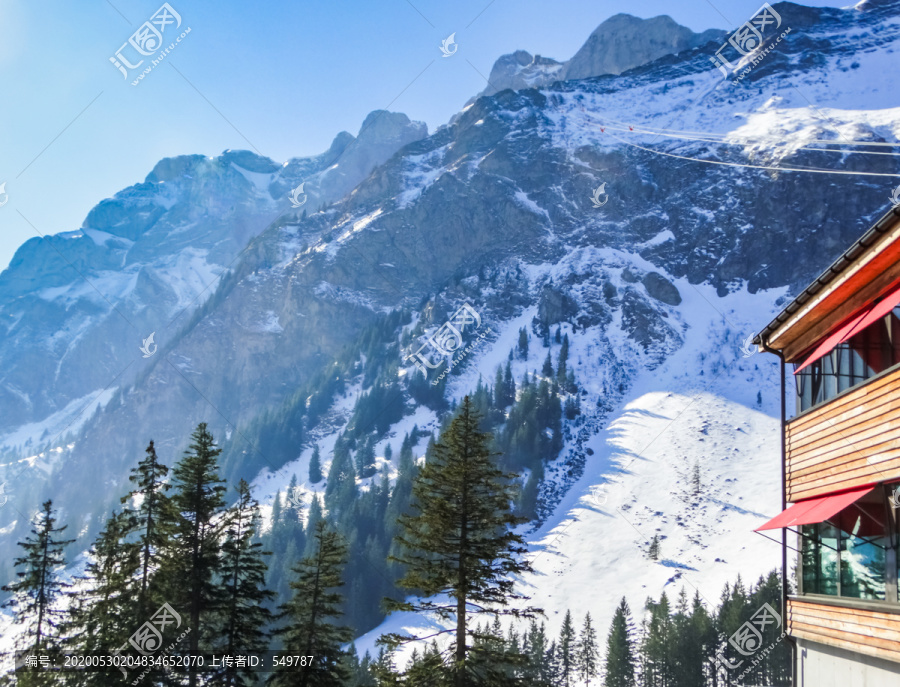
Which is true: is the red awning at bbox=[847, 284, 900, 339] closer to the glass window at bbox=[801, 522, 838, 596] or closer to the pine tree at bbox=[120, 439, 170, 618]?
the glass window at bbox=[801, 522, 838, 596]

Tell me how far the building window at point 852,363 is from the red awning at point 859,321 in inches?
10.4

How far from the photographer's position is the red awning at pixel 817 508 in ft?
38.3

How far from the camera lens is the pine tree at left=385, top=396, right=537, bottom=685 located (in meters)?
16.9

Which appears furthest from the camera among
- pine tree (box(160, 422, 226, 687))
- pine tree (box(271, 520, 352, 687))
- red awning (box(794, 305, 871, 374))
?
pine tree (box(271, 520, 352, 687))

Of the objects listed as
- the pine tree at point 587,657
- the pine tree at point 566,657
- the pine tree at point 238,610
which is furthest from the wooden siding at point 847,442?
the pine tree at point 587,657

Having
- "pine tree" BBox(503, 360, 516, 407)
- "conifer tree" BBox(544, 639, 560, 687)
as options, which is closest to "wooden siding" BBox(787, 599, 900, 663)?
"conifer tree" BBox(544, 639, 560, 687)

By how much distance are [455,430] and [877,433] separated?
378 inches

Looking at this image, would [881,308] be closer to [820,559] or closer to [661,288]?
[820,559]

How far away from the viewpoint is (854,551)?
1241 centimetres

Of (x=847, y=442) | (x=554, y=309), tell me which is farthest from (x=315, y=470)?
(x=847, y=442)

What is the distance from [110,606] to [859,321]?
782 inches

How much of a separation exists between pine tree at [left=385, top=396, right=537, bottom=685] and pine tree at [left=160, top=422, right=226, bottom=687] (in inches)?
309

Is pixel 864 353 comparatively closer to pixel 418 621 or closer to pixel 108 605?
pixel 108 605

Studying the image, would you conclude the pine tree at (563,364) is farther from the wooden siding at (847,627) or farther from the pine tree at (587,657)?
the wooden siding at (847,627)
